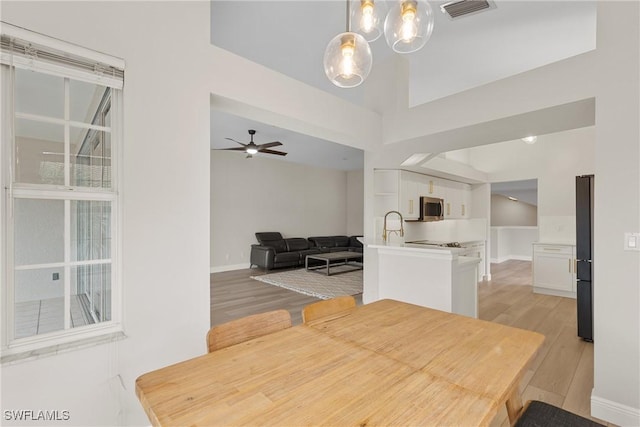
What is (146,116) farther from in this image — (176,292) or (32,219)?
(176,292)

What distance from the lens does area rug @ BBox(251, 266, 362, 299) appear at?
198 inches

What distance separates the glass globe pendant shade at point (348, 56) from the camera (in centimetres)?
150

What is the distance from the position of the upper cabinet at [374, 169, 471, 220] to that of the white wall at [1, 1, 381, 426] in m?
2.84

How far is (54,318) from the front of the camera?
1.59 m

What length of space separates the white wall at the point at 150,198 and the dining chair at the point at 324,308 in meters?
0.86

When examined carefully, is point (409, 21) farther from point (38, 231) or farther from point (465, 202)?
point (465, 202)

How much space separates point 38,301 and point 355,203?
8.73 meters

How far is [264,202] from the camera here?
311 inches

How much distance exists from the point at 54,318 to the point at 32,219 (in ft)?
1.76

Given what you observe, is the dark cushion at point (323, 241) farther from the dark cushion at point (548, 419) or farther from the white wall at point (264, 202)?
the dark cushion at point (548, 419)

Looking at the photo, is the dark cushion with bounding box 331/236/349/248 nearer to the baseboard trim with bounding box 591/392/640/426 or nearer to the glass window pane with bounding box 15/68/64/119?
the baseboard trim with bounding box 591/392/640/426

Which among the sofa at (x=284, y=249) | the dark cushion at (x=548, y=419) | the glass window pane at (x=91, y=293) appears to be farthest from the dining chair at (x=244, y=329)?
the sofa at (x=284, y=249)

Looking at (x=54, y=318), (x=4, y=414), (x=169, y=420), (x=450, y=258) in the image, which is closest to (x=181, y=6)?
(x=54, y=318)

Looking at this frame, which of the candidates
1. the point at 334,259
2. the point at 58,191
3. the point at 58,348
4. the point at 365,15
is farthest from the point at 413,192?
the point at 58,348
